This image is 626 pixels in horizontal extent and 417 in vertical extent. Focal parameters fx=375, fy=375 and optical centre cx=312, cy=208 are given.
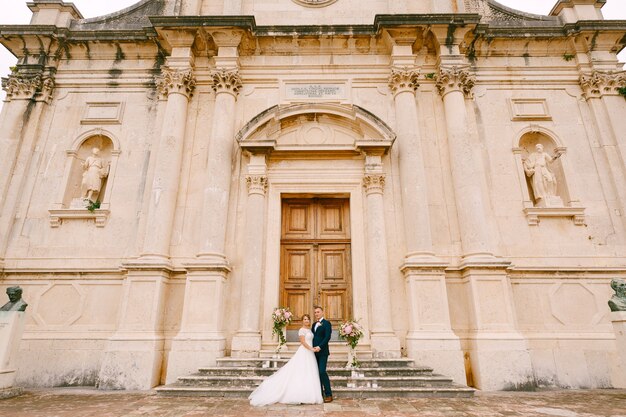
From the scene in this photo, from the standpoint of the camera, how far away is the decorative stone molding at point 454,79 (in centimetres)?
988

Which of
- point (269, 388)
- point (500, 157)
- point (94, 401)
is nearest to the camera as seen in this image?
point (269, 388)

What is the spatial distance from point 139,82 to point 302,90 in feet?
15.3

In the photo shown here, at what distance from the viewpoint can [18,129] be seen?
33.3ft

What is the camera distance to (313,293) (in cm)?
924

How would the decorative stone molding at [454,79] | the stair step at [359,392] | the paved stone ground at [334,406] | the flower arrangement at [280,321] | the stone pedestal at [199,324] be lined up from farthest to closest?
the decorative stone molding at [454,79]
the flower arrangement at [280,321]
the stone pedestal at [199,324]
the stair step at [359,392]
the paved stone ground at [334,406]

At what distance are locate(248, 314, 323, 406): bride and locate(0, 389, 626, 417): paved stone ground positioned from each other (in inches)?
5.3

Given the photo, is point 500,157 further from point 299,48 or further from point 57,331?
point 57,331

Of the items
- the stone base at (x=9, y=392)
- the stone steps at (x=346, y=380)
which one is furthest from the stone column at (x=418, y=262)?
the stone base at (x=9, y=392)

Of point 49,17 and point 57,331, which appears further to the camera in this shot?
point 49,17

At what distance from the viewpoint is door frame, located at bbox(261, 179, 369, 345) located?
869cm

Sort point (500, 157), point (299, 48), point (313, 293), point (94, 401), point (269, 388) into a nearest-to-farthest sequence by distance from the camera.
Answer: point (269, 388) < point (94, 401) < point (313, 293) < point (500, 157) < point (299, 48)

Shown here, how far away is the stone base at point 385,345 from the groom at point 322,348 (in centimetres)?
216

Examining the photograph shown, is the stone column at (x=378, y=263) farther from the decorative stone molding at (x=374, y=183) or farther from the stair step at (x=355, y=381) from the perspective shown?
the stair step at (x=355, y=381)

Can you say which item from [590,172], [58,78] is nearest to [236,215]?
[58,78]
